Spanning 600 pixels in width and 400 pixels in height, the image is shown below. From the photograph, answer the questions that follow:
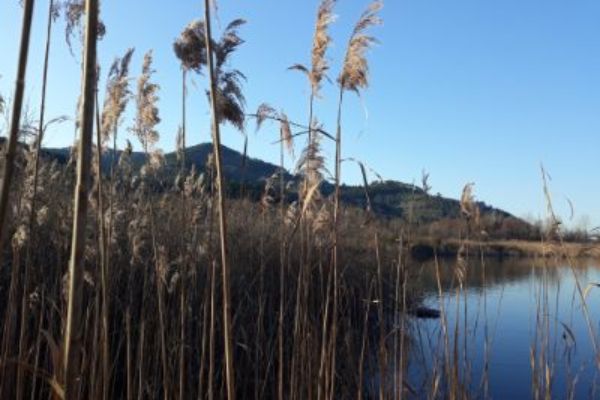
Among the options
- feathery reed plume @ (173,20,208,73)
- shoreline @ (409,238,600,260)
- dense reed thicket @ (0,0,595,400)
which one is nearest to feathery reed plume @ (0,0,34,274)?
dense reed thicket @ (0,0,595,400)

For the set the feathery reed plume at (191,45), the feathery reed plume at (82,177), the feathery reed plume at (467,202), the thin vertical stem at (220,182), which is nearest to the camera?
the feathery reed plume at (82,177)

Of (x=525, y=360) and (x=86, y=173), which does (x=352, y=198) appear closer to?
(x=525, y=360)

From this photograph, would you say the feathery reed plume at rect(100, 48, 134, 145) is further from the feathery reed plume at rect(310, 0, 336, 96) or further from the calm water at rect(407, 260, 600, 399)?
the calm water at rect(407, 260, 600, 399)

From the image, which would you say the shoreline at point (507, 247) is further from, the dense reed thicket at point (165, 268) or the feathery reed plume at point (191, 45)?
the feathery reed plume at point (191, 45)

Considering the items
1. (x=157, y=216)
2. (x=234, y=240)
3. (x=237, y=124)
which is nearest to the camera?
(x=237, y=124)

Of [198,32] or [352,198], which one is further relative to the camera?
[352,198]

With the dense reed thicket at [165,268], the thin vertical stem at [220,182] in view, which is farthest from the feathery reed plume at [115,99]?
the thin vertical stem at [220,182]

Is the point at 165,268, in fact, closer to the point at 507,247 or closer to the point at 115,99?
the point at 115,99

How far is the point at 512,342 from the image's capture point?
33.0 feet

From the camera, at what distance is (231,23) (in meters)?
2.72

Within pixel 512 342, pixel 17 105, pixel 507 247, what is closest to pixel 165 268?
pixel 17 105

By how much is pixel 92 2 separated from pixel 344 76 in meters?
2.18

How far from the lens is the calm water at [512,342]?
389 cm

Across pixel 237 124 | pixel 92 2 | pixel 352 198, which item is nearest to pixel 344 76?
pixel 237 124
